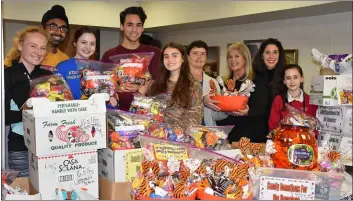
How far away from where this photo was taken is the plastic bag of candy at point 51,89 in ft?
4.99

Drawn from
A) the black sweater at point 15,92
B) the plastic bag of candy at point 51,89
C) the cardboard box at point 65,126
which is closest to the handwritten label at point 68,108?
the cardboard box at point 65,126

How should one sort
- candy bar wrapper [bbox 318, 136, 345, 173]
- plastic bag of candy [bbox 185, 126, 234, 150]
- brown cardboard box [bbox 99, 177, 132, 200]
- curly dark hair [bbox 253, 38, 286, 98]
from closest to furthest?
candy bar wrapper [bbox 318, 136, 345, 173] < brown cardboard box [bbox 99, 177, 132, 200] < plastic bag of candy [bbox 185, 126, 234, 150] < curly dark hair [bbox 253, 38, 286, 98]

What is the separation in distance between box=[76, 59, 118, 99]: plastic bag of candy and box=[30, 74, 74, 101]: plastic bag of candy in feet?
0.38

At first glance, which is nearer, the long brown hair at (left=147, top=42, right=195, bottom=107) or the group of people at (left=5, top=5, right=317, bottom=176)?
the group of people at (left=5, top=5, right=317, bottom=176)

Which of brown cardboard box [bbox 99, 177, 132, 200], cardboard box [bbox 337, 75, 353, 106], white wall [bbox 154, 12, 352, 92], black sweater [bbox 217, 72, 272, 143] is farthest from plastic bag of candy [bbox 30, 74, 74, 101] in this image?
white wall [bbox 154, 12, 352, 92]

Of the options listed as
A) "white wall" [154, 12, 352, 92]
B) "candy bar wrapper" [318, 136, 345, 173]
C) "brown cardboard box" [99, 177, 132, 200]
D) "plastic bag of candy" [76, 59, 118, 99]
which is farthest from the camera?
"white wall" [154, 12, 352, 92]

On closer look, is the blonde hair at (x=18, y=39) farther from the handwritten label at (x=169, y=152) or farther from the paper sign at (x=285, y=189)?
the paper sign at (x=285, y=189)

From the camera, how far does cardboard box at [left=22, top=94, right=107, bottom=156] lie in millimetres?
1378

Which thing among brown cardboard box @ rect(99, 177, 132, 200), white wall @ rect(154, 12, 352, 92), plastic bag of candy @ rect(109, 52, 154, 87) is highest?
white wall @ rect(154, 12, 352, 92)

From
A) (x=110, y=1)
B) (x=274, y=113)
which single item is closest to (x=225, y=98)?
(x=274, y=113)

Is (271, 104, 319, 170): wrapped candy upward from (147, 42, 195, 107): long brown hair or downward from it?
downward

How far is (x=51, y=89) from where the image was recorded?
1.56 metres

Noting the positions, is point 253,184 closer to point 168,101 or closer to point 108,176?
point 108,176

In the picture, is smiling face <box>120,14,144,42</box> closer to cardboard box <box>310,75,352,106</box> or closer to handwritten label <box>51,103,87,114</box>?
handwritten label <box>51,103,87,114</box>
